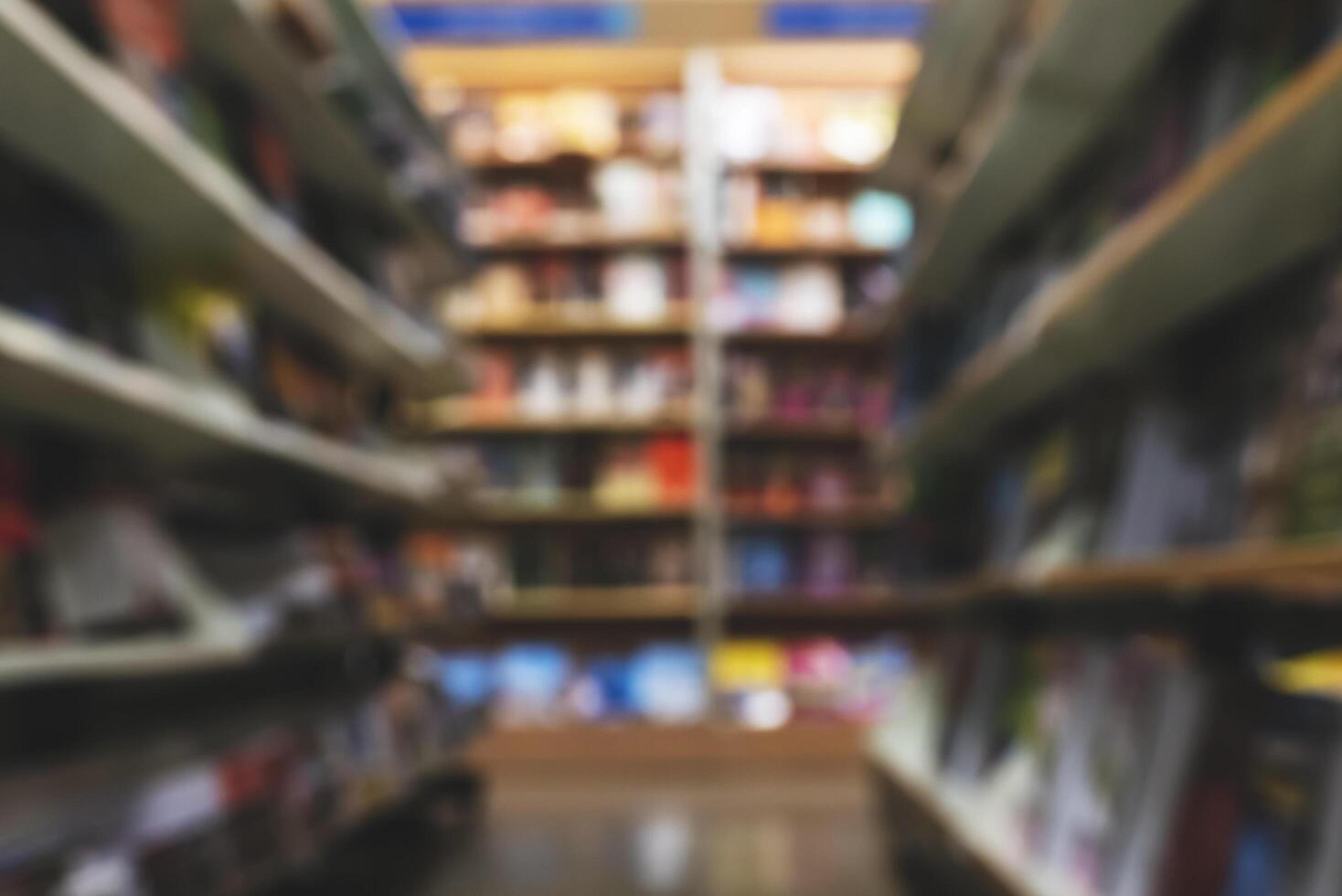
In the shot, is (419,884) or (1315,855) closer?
(1315,855)

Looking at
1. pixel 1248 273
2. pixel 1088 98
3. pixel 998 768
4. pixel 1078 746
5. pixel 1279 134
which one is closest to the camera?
pixel 1279 134

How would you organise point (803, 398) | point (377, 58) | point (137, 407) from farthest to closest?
point (803, 398) < point (377, 58) < point (137, 407)

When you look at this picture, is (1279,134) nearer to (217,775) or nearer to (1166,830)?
(1166,830)

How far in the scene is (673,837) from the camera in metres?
2.99

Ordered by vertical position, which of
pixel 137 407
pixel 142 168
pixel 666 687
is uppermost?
pixel 142 168

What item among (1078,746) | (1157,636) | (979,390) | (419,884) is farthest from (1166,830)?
(419,884)

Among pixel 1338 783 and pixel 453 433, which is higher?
pixel 453 433

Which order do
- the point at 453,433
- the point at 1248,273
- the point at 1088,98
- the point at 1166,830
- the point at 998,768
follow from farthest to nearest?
the point at 453,433, the point at 998,768, the point at 1088,98, the point at 1248,273, the point at 1166,830

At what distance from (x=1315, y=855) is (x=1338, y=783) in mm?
70

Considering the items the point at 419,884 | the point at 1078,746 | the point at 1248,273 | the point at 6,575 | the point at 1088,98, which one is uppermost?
the point at 1088,98

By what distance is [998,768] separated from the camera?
2041mm

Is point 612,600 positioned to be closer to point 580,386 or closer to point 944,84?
point 580,386

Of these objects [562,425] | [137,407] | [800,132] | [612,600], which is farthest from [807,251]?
[137,407]

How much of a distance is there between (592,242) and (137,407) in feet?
11.7
